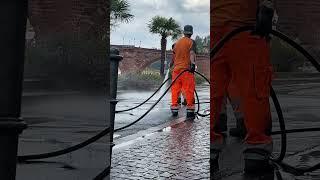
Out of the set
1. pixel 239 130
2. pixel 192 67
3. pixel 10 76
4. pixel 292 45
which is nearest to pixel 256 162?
pixel 239 130

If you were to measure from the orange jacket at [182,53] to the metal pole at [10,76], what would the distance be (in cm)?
726

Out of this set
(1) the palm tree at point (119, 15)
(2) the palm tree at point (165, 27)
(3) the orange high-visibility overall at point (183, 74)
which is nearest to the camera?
(1) the palm tree at point (119, 15)

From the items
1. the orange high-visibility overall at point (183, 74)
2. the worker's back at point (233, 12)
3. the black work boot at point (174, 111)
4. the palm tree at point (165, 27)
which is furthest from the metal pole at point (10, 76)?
the black work boot at point (174, 111)

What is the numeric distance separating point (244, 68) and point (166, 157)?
323 centimetres

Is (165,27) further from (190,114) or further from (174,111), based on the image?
(190,114)

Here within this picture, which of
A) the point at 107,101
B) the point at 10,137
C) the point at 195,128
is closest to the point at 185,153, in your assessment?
the point at 195,128

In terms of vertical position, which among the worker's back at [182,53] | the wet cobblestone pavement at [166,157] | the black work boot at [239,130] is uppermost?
the worker's back at [182,53]

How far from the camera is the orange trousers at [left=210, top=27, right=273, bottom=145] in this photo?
6.75 ft

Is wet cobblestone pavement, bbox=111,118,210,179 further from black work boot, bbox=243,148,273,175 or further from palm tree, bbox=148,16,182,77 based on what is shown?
black work boot, bbox=243,148,273,175

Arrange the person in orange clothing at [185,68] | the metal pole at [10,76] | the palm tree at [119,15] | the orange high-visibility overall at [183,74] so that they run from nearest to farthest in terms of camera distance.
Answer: the metal pole at [10,76] < the palm tree at [119,15] < the person in orange clothing at [185,68] < the orange high-visibility overall at [183,74]

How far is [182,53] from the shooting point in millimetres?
8727

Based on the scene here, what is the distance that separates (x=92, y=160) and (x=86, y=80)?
455 mm

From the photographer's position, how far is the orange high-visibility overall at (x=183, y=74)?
8.73 m

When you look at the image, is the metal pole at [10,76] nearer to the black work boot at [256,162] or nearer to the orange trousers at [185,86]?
the black work boot at [256,162]
